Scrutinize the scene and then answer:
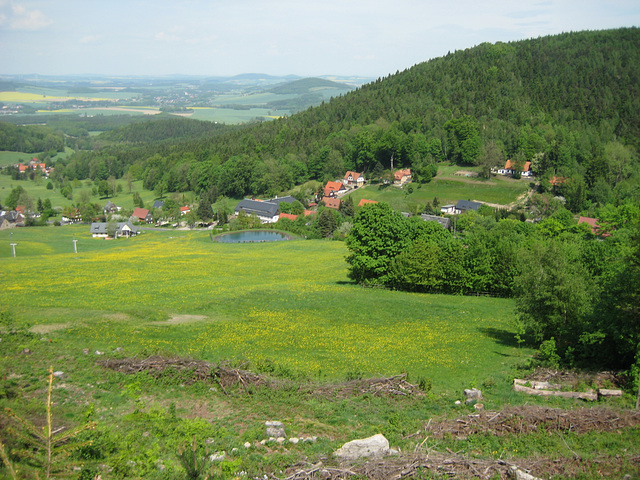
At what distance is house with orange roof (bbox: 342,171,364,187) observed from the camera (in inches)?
5094

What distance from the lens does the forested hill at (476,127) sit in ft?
390

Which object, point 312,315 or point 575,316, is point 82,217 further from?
point 575,316

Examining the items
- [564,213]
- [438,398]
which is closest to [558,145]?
[564,213]

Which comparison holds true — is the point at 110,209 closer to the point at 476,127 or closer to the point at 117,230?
the point at 117,230

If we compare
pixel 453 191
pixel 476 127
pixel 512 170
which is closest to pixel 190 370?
pixel 453 191

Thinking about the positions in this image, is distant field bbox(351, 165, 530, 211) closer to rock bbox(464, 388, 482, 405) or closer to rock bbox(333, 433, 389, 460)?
rock bbox(464, 388, 482, 405)

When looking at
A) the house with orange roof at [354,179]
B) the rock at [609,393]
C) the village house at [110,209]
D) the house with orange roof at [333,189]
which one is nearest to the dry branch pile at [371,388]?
the rock at [609,393]

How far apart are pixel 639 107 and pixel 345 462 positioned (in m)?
159

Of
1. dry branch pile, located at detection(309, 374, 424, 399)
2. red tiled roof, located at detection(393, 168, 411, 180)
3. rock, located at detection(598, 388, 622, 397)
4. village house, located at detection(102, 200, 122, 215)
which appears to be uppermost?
red tiled roof, located at detection(393, 168, 411, 180)

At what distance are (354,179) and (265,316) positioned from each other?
102 m

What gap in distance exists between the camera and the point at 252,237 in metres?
90.1

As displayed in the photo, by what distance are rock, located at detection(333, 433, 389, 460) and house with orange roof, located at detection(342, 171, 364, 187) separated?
385 ft

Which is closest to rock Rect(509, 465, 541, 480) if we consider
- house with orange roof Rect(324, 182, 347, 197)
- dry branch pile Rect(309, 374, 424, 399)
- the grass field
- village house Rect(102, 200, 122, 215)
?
the grass field

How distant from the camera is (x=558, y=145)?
114500 millimetres
